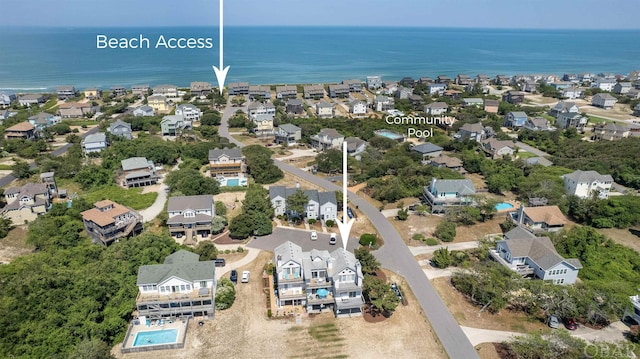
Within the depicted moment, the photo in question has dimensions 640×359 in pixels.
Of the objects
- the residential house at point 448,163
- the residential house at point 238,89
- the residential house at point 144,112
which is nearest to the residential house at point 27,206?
the residential house at point 144,112

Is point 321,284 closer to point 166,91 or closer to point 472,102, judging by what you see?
point 472,102

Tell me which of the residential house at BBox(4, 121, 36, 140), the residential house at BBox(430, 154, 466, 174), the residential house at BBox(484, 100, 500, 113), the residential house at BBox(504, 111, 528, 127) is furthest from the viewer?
the residential house at BBox(484, 100, 500, 113)

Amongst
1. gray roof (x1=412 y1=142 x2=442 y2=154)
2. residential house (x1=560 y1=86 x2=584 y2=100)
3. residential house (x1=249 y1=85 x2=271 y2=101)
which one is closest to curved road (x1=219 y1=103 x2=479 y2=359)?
gray roof (x1=412 y1=142 x2=442 y2=154)

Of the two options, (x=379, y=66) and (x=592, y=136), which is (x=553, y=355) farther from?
(x=379, y=66)

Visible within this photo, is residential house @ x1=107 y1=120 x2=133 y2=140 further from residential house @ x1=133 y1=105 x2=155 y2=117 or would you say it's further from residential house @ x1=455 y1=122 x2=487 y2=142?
residential house @ x1=455 y1=122 x2=487 y2=142

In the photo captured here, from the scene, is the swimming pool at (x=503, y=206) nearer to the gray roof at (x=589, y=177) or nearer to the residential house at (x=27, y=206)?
the gray roof at (x=589, y=177)

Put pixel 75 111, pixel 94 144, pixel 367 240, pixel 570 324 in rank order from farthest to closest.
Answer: pixel 75 111 → pixel 94 144 → pixel 367 240 → pixel 570 324

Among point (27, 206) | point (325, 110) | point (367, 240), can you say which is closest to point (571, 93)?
point (325, 110)
